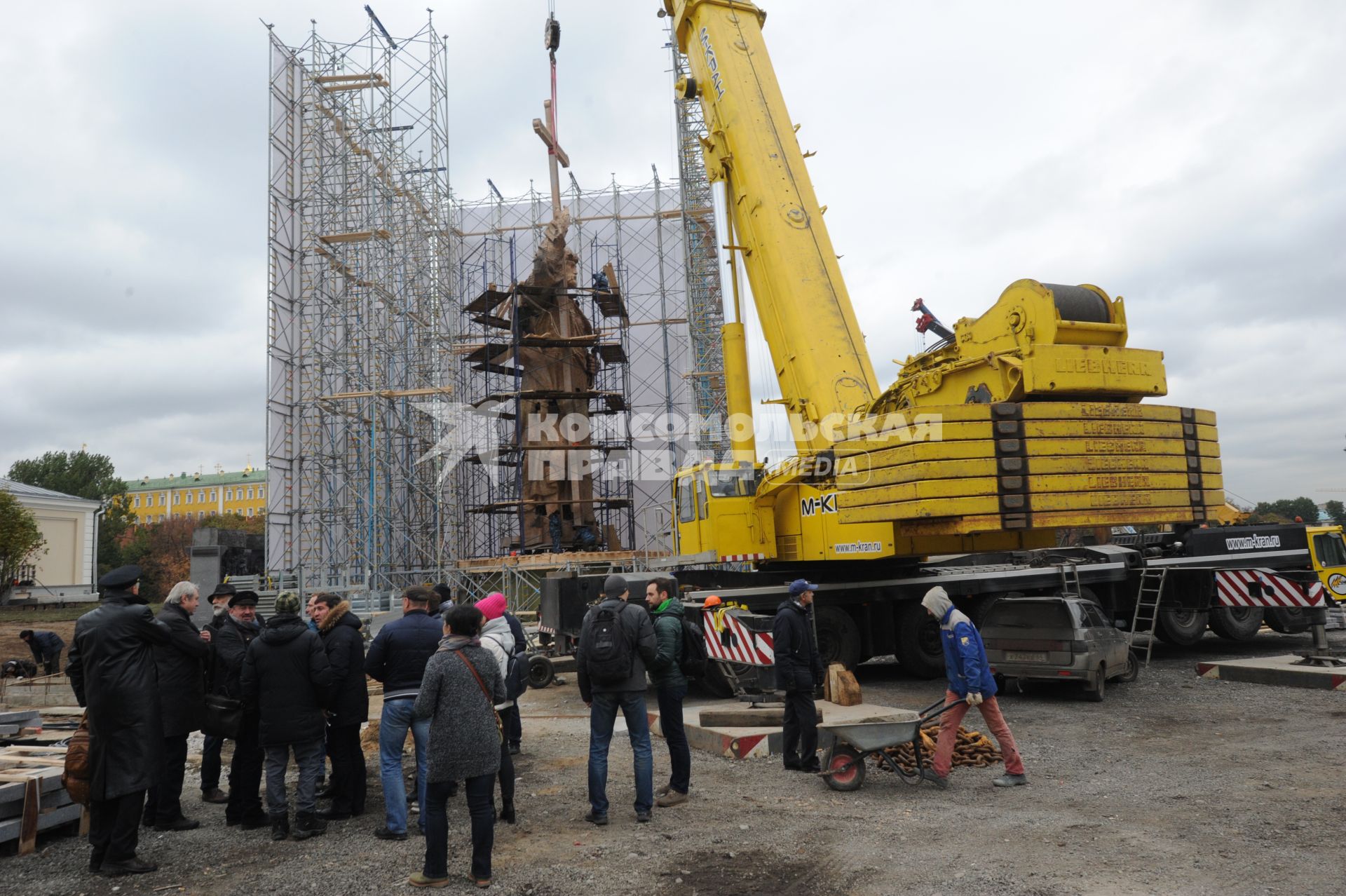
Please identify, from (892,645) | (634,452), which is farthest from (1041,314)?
(634,452)

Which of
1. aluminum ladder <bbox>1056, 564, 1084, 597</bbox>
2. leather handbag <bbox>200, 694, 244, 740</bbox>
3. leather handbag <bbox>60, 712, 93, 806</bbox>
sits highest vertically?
aluminum ladder <bbox>1056, 564, 1084, 597</bbox>

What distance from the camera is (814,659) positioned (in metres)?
6.88

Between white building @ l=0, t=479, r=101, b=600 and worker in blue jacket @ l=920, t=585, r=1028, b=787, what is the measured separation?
4318cm

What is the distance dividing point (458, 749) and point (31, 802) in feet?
9.47

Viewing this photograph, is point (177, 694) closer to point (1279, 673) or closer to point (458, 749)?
point (458, 749)

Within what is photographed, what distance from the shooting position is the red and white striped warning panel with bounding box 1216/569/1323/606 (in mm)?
12383

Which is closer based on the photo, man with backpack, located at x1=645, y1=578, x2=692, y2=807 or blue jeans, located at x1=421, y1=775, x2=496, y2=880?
blue jeans, located at x1=421, y1=775, x2=496, y2=880

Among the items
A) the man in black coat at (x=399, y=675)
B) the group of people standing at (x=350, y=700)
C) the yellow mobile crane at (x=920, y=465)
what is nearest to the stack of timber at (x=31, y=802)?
the group of people standing at (x=350, y=700)

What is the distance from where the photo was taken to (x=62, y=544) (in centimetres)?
4094

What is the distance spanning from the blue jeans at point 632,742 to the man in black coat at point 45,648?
12.9 metres

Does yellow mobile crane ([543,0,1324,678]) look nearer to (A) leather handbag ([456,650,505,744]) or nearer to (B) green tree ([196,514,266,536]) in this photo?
(A) leather handbag ([456,650,505,744])

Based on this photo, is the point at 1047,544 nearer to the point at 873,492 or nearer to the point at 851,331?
the point at 873,492

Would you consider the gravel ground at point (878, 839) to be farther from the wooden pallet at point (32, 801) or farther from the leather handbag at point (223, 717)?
the leather handbag at point (223, 717)

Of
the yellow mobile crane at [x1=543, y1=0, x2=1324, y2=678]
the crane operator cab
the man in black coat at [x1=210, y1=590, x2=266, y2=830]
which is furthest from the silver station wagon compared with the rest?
the man in black coat at [x1=210, y1=590, x2=266, y2=830]
